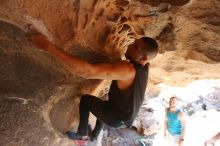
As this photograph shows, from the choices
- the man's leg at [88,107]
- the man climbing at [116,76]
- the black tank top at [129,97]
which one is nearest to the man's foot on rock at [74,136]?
the man climbing at [116,76]

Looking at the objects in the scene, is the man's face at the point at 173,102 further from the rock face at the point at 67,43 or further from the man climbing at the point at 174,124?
the rock face at the point at 67,43

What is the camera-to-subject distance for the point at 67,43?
9.84 ft

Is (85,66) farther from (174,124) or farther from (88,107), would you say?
(174,124)

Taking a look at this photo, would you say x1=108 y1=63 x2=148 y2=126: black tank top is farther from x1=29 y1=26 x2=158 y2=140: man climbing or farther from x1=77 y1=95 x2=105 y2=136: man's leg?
x1=77 y1=95 x2=105 y2=136: man's leg

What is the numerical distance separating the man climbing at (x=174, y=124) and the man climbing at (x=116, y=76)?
2909 mm

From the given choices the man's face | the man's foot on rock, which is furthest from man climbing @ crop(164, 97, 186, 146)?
the man's foot on rock

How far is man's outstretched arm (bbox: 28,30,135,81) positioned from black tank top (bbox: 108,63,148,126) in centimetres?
11

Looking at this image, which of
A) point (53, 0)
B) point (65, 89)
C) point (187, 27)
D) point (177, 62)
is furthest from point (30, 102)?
point (177, 62)

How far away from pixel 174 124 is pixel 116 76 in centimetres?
368

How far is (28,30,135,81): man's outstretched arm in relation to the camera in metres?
2.52

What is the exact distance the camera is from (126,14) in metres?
3.14

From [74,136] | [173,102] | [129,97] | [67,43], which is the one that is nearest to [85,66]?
[67,43]

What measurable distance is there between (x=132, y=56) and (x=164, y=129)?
3.77 meters

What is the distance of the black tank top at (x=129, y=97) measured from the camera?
9.84 ft
